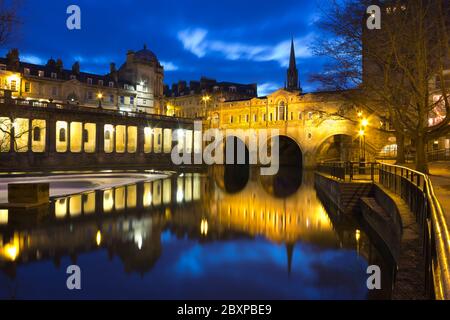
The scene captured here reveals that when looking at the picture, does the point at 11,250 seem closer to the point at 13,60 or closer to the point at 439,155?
the point at 439,155

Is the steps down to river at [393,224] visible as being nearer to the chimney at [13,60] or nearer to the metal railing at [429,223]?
the metal railing at [429,223]

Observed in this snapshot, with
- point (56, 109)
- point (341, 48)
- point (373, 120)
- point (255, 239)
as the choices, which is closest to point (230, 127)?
point (373, 120)

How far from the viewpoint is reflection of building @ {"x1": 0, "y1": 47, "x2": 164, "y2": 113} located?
65562mm

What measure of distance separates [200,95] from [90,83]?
1153 inches

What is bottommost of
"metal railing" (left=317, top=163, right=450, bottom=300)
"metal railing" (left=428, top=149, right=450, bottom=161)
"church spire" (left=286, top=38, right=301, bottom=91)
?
"metal railing" (left=317, top=163, right=450, bottom=300)

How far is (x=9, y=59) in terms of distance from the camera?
65.6 meters

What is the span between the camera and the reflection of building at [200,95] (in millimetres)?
95562

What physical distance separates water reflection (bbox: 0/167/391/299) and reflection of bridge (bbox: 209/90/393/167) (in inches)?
1615

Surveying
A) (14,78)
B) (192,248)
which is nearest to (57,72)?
(14,78)

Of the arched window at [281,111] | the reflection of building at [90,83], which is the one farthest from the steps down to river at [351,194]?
the arched window at [281,111]

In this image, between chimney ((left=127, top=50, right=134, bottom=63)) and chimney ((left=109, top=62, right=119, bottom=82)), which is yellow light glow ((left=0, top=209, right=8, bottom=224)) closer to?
chimney ((left=109, top=62, right=119, bottom=82))

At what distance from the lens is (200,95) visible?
323ft

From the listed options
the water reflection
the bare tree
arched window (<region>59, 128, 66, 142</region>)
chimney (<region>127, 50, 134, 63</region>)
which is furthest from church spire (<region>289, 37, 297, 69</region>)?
the water reflection
